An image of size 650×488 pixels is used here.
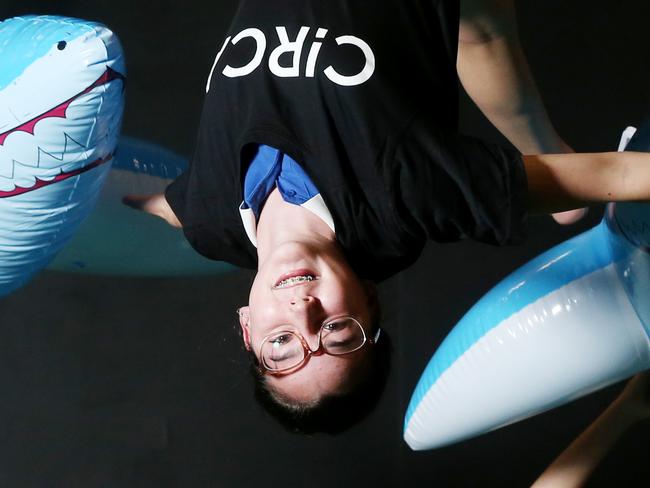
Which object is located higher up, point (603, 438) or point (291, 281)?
point (291, 281)

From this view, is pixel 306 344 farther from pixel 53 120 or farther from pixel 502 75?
pixel 502 75

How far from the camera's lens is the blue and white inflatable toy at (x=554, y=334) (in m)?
1.03

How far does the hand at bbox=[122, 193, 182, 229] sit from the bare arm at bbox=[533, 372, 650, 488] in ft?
2.03

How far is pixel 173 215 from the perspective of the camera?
1.14 meters

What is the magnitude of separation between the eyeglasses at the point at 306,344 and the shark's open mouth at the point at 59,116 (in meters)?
0.32

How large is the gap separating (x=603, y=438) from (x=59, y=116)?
2.70ft

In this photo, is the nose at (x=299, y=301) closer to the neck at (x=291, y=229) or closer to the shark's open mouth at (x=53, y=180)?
the neck at (x=291, y=229)

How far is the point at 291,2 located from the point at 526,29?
29.3 inches

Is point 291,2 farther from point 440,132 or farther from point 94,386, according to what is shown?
point 94,386

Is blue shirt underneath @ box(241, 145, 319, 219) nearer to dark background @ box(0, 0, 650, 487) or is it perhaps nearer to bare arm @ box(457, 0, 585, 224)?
bare arm @ box(457, 0, 585, 224)

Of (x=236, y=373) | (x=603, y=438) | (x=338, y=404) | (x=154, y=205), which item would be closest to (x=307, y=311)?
(x=338, y=404)

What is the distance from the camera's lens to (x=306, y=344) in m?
0.87

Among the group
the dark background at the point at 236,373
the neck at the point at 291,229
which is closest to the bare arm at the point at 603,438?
the dark background at the point at 236,373

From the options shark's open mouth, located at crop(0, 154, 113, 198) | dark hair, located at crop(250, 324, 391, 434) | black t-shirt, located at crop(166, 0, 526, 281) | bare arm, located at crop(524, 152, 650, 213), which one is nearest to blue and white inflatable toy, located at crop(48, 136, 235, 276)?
shark's open mouth, located at crop(0, 154, 113, 198)
